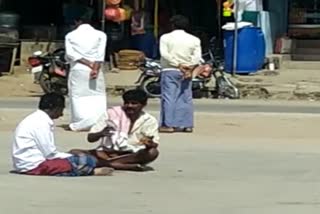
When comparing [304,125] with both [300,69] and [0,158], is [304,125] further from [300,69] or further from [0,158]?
[300,69]

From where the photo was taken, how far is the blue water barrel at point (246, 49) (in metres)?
25.0

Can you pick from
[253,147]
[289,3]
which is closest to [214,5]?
[289,3]

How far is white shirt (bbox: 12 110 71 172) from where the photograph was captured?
35.0ft

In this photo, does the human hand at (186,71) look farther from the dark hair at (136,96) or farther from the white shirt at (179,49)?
the dark hair at (136,96)

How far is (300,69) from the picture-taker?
26562 mm

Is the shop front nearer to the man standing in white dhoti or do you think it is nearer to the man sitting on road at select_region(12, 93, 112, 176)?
the man standing in white dhoti

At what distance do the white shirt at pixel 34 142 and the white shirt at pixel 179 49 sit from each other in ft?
16.2

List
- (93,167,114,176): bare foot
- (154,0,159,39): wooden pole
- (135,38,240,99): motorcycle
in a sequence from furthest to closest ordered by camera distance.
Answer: (154,0,159,39): wooden pole → (135,38,240,99): motorcycle → (93,167,114,176): bare foot

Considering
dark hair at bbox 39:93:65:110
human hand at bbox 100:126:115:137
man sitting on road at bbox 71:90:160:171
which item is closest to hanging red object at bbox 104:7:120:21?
man sitting on road at bbox 71:90:160:171

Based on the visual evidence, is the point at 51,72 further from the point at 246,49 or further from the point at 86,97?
the point at 86,97

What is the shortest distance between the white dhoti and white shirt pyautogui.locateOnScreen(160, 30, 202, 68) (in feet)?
3.39

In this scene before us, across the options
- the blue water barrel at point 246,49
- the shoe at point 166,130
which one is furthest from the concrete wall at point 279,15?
the shoe at point 166,130

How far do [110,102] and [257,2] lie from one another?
6941 mm

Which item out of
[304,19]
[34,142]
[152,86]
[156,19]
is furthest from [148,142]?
[304,19]
